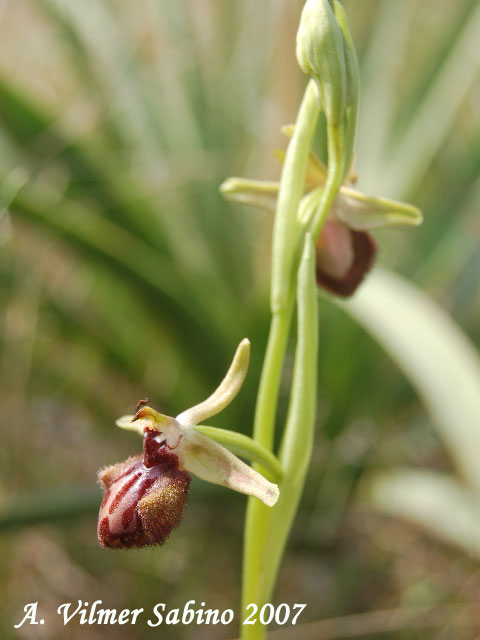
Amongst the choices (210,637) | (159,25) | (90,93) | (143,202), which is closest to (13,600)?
(210,637)

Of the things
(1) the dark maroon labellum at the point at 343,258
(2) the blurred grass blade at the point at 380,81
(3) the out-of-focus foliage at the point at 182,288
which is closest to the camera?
(1) the dark maroon labellum at the point at 343,258

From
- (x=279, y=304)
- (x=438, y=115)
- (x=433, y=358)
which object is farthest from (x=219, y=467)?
(x=438, y=115)

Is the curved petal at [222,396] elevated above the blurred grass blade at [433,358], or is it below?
below

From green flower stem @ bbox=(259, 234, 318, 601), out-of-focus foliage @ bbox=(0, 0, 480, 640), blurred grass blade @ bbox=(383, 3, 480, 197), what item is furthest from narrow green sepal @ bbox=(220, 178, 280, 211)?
blurred grass blade @ bbox=(383, 3, 480, 197)

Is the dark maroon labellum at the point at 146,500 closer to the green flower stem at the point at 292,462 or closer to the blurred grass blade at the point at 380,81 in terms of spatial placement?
the green flower stem at the point at 292,462

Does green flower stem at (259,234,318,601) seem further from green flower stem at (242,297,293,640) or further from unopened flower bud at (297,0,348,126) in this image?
unopened flower bud at (297,0,348,126)

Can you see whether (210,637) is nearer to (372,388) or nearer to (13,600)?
(13,600)

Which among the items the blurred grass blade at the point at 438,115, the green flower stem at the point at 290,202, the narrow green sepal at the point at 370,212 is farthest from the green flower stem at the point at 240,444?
the blurred grass blade at the point at 438,115
